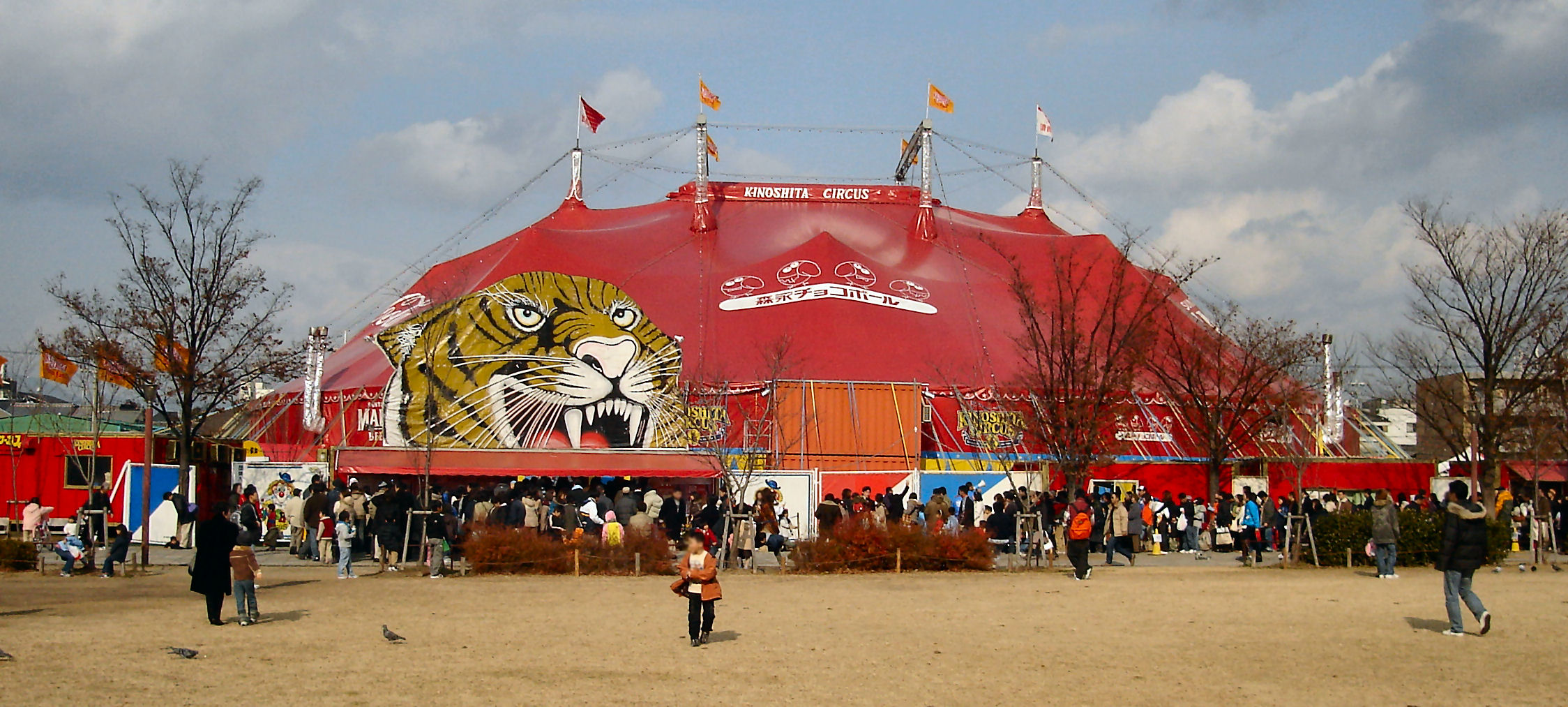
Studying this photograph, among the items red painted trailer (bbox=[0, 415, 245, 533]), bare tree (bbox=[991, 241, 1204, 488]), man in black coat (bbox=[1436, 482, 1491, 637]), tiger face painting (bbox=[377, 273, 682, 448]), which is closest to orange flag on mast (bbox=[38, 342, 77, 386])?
red painted trailer (bbox=[0, 415, 245, 533])

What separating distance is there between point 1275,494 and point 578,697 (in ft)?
82.7

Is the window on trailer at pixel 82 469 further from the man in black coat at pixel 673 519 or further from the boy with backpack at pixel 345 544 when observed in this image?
the man in black coat at pixel 673 519

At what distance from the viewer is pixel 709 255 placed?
38.6 m

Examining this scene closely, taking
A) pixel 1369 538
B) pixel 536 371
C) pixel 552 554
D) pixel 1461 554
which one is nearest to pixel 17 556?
pixel 552 554

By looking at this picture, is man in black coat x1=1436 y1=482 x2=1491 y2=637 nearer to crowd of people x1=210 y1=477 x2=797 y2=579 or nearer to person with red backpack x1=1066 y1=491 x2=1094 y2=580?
person with red backpack x1=1066 y1=491 x2=1094 y2=580

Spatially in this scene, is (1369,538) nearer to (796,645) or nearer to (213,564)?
(796,645)

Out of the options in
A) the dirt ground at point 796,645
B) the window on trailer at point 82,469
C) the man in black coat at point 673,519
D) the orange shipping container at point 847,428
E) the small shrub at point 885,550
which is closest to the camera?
the dirt ground at point 796,645

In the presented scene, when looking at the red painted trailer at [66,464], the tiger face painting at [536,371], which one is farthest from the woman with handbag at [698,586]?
the red painted trailer at [66,464]

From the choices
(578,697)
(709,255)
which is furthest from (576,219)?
(578,697)

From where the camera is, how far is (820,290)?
35.1m

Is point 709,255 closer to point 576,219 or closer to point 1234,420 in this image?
point 576,219

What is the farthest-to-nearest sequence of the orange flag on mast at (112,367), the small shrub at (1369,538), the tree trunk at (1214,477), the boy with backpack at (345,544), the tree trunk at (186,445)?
the tree trunk at (1214,477)
the orange flag on mast at (112,367)
the tree trunk at (186,445)
the small shrub at (1369,538)
the boy with backpack at (345,544)

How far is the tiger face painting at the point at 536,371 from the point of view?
92.4ft

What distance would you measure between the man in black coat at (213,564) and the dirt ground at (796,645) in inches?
12.7
